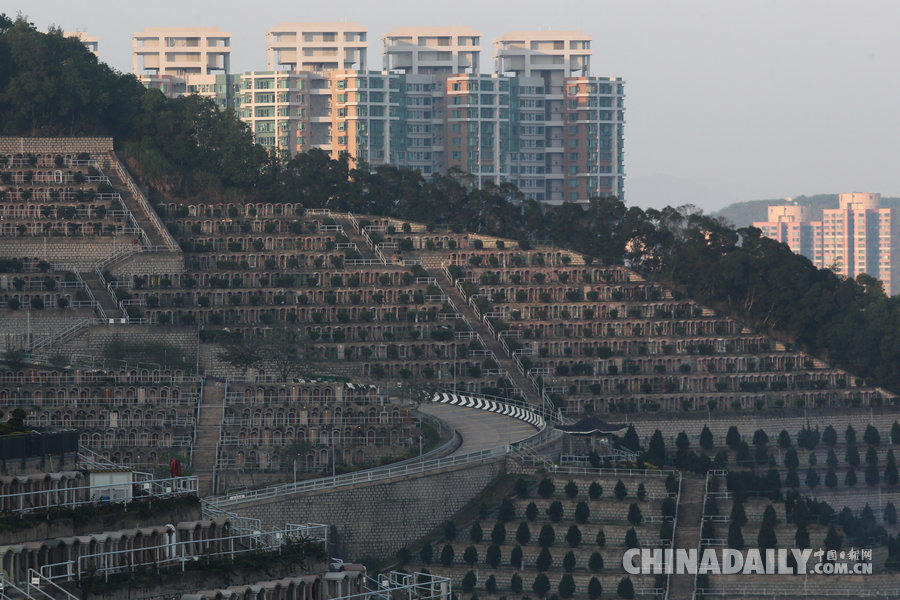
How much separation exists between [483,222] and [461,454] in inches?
2253

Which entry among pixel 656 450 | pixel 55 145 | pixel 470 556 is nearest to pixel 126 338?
pixel 55 145

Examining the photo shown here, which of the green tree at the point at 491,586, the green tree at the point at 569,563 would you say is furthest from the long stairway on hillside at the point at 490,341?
the green tree at the point at 491,586

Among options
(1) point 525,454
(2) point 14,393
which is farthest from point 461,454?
(2) point 14,393

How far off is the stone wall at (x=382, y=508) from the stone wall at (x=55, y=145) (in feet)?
192

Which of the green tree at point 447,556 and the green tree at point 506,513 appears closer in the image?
the green tree at point 447,556

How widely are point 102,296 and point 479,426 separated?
105 feet

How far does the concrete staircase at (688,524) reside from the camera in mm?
115750

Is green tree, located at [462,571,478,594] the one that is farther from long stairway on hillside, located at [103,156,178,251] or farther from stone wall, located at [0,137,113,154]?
stone wall, located at [0,137,113,154]

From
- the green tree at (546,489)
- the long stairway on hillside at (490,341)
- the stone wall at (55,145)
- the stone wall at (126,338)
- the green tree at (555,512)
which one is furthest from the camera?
the stone wall at (55,145)

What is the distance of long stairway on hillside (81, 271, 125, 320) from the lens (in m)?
149

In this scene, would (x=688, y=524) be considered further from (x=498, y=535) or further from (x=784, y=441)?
(x=784, y=441)

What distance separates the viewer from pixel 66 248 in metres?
159

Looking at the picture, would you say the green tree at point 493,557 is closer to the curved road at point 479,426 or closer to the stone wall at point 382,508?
the stone wall at point 382,508

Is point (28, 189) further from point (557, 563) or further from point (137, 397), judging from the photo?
point (557, 563)
